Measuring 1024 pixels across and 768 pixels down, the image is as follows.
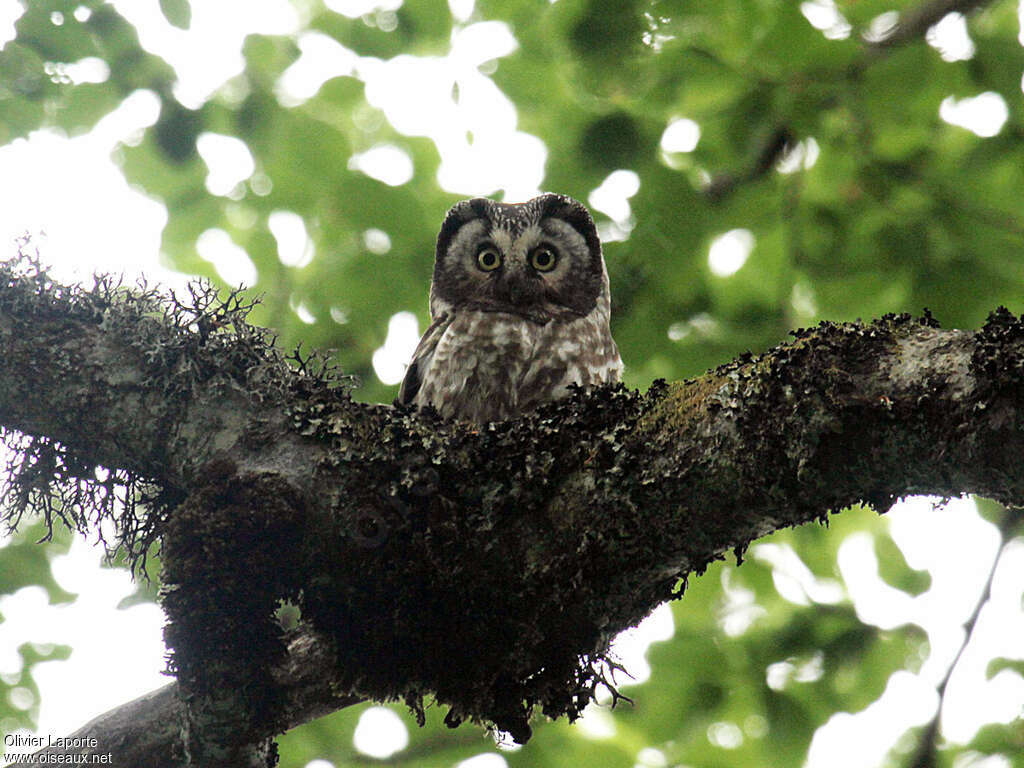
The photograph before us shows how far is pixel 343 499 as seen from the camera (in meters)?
2.11

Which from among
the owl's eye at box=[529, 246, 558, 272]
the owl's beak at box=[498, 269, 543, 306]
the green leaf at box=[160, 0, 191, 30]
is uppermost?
the green leaf at box=[160, 0, 191, 30]

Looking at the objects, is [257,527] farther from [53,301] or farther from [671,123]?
[671,123]

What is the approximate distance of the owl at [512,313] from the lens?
3.46 metres

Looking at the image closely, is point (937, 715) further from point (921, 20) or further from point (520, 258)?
point (921, 20)

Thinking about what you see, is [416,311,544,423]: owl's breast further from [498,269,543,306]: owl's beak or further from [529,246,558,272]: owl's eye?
[529,246,558,272]: owl's eye

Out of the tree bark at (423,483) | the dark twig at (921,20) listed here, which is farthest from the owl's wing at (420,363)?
the dark twig at (921,20)

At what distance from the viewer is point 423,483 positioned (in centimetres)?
211

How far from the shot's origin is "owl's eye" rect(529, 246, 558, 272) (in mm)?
3953

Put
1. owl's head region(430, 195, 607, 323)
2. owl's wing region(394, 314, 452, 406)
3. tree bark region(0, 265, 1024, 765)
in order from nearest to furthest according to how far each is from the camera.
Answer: tree bark region(0, 265, 1024, 765) → owl's wing region(394, 314, 452, 406) → owl's head region(430, 195, 607, 323)

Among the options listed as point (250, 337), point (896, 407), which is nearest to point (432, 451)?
point (250, 337)

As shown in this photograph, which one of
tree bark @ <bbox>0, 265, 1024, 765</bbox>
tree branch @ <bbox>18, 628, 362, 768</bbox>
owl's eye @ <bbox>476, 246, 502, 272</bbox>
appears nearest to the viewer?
tree bark @ <bbox>0, 265, 1024, 765</bbox>

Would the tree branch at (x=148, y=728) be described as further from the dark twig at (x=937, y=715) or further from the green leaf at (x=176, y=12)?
the green leaf at (x=176, y=12)

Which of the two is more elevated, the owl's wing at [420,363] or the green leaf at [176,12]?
the green leaf at [176,12]

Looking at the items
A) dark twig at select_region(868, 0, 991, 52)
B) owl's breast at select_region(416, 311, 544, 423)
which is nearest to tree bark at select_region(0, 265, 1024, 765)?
owl's breast at select_region(416, 311, 544, 423)
